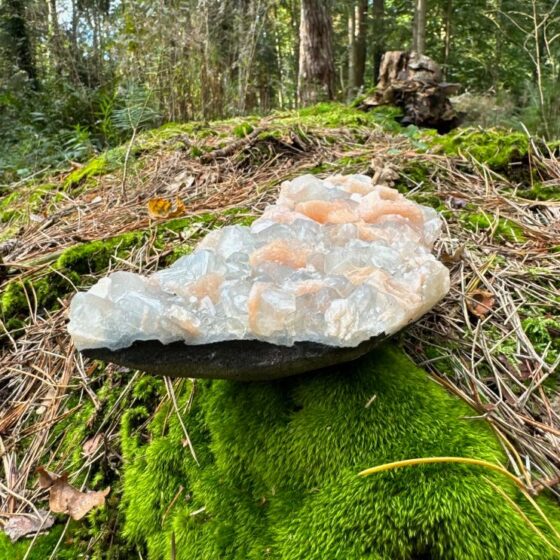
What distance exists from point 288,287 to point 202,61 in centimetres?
496

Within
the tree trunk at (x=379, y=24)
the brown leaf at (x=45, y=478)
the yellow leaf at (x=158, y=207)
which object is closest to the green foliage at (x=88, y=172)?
the yellow leaf at (x=158, y=207)

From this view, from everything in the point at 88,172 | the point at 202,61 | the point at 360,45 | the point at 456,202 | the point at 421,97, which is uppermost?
the point at 360,45

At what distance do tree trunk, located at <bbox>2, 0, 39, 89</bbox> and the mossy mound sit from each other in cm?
1161

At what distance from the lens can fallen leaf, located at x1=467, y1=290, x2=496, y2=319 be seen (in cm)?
167

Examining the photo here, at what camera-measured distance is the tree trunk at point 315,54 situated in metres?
6.95

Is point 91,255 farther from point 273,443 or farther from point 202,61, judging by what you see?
point 202,61

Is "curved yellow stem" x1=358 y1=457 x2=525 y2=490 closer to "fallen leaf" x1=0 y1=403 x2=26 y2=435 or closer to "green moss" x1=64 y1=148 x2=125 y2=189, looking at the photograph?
"fallen leaf" x1=0 y1=403 x2=26 y2=435

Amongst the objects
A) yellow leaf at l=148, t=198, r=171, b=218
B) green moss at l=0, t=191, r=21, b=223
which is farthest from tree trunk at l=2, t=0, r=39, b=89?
yellow leaf at l=148, t=198, r=171, b=218

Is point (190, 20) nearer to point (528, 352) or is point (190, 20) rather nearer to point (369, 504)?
point (528, 352)

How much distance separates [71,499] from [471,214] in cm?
209

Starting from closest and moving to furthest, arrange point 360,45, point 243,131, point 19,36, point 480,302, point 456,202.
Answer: point 480,302
point 456,202
point 243,131
point 19,36
point 360,45

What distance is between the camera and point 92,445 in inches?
61.9

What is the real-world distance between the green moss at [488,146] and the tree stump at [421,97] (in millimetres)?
1755

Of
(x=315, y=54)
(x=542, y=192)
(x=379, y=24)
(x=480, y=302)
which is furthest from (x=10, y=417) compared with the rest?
(x=379, y=24)
